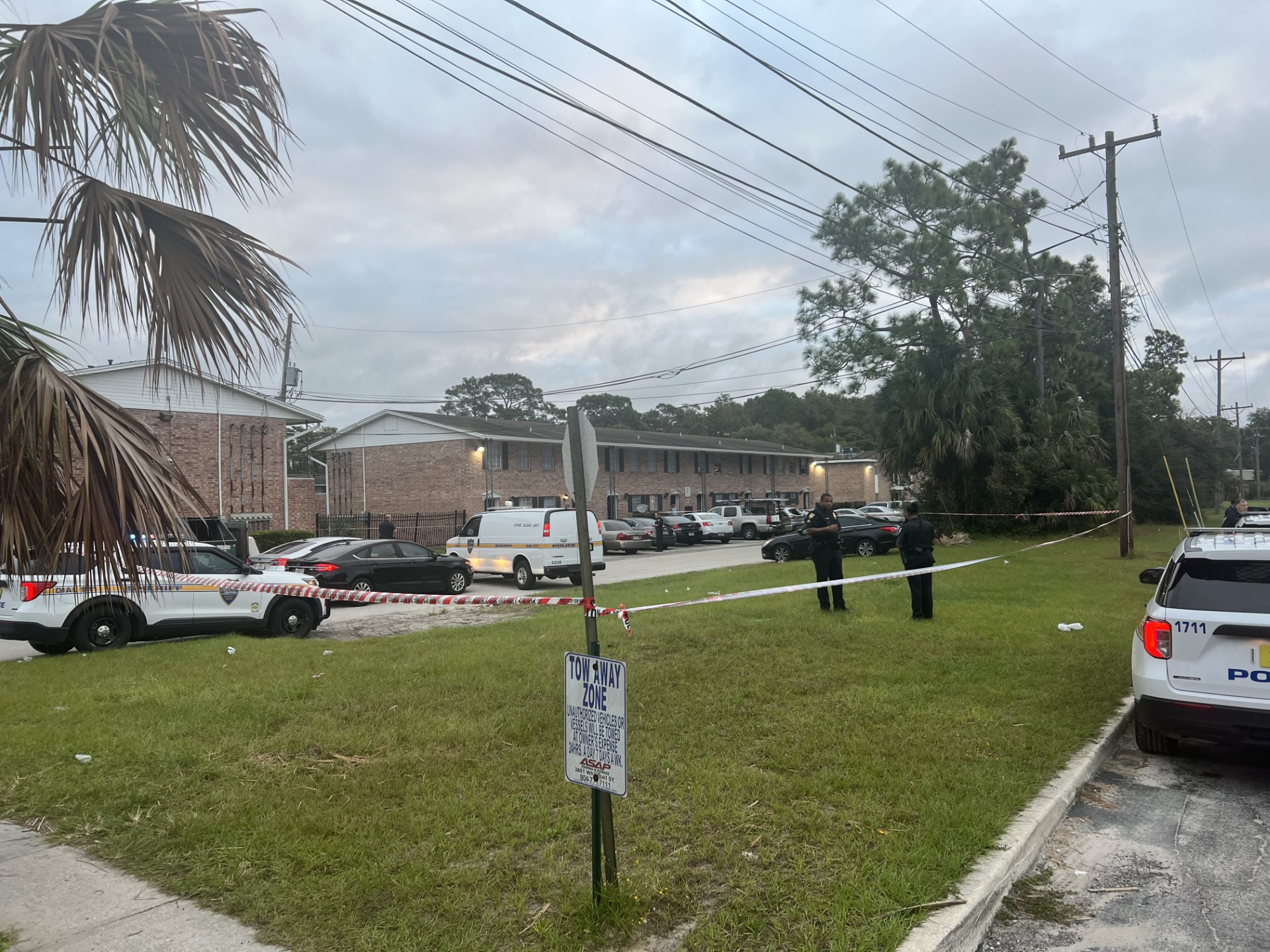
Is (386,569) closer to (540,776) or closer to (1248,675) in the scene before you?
(540,776)

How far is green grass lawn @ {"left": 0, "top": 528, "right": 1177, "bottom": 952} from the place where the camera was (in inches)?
154

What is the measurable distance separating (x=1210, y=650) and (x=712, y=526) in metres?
35.0

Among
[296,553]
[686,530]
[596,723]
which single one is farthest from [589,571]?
[686,530]

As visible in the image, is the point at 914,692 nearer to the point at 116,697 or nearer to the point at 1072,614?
the point at 1072,614

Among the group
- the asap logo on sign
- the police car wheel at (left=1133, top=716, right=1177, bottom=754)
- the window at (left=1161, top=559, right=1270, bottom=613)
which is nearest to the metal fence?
the police car wheel at (left=1133, top=716, right=1177, bottom=754)

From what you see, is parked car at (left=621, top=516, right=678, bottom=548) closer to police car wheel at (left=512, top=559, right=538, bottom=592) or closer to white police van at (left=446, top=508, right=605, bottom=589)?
white police van at (left=446, top=508, right=605, bottom=589)

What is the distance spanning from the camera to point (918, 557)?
1166cm

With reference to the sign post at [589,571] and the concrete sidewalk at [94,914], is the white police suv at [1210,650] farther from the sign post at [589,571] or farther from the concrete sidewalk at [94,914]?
the concrete sidewalk at [94,914]

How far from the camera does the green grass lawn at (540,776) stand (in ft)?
12.8

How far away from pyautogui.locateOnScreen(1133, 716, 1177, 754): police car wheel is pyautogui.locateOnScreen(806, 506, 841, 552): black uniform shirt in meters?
5.87

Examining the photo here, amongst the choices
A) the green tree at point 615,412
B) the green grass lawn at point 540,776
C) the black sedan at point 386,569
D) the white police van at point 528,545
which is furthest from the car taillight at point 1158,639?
the green tree at point 615,412

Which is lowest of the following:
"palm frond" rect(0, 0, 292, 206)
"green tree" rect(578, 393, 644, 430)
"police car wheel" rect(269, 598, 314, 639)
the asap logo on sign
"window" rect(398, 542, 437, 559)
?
"police car wheel" rect(269, 598, 314, 639)

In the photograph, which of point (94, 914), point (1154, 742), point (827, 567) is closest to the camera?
point (94, 914)

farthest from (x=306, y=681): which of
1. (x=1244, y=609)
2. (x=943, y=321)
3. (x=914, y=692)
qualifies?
(x=943, y=321)
